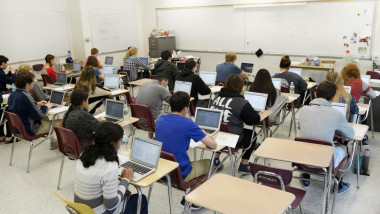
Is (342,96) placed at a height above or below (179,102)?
below

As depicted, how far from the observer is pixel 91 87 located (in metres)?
5.30

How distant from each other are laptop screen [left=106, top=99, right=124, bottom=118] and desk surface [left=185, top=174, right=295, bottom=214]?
2.27 meters

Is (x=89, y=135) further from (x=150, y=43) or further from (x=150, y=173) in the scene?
(x=150, y=43)

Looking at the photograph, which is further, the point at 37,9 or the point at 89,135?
the point at 37,9

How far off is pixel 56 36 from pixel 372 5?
8264 mm

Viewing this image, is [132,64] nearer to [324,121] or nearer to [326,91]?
→ [326,91]

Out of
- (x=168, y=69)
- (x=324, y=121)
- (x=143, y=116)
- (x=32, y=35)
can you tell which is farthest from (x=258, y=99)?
(x=32, y=35)

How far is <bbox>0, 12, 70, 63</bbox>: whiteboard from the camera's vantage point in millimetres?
8508

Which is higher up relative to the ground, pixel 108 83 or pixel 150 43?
pixel 150 43

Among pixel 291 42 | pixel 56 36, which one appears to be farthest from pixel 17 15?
pixel 291 42

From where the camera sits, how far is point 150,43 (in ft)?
35.5

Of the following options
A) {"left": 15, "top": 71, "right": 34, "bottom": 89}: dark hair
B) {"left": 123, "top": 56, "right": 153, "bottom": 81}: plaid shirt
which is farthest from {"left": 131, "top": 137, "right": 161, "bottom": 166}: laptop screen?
{"left": 123, "top": 56, "right": 153, "bottom": 81}: plaid shirt

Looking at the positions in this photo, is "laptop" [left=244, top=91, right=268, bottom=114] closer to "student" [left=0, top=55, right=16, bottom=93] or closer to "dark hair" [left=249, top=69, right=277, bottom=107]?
"dark hair" [left=249, top=69, right=277, bottom=107]

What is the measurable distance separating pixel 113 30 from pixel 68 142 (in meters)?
7.53
